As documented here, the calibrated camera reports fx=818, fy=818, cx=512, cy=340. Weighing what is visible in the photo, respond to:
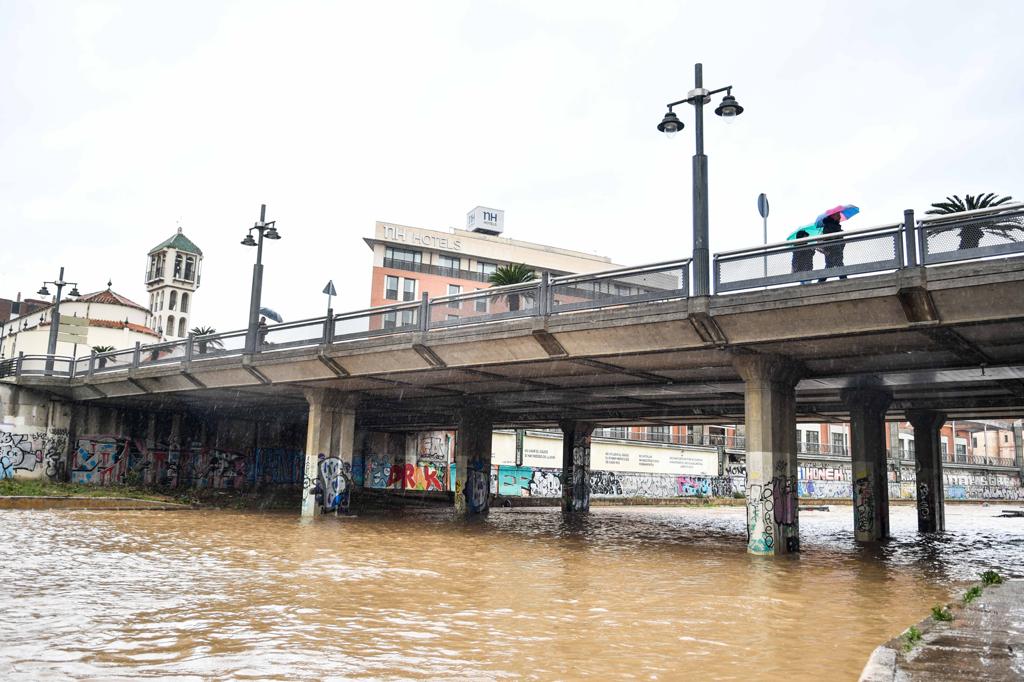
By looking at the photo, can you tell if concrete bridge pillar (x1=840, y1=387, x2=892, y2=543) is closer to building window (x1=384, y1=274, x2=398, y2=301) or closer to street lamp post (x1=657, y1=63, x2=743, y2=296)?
street lamp post (x1=657, y1=63, x2=743, y2=296)

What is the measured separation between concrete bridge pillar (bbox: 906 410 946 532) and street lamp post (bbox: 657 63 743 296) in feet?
65.8

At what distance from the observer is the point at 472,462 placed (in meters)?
40.5

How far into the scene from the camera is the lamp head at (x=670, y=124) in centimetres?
1986

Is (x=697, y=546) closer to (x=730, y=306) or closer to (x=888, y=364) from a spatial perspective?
(x=888, y=364)

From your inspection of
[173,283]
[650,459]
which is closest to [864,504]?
[650,459]

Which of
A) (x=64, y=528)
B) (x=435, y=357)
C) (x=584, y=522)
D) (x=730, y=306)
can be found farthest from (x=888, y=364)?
(x=64, y=528)

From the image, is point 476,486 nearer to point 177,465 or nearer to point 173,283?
point 177,465

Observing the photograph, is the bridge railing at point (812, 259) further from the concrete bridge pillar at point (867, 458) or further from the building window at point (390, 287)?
the building window at point (390, 287)

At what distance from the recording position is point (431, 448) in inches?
2606

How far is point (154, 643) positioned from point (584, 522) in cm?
2980

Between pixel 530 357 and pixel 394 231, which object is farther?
pixel 394 231

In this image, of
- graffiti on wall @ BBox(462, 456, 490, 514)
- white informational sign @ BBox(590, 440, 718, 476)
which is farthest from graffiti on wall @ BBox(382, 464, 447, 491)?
graffiti on wall @ BBox(462, 456, 490, 514)

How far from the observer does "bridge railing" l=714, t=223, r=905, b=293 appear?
16672mm

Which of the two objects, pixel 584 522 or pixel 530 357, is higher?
pixel 530 357
